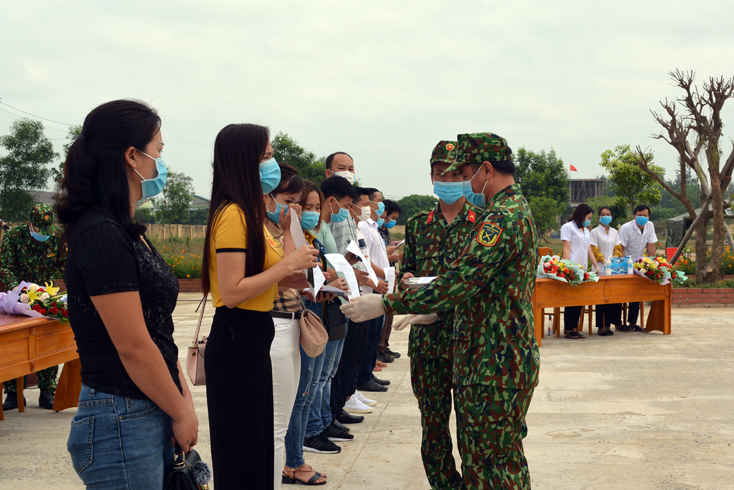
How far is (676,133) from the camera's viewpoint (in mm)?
13266

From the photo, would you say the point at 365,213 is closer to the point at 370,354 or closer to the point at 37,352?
the point at 370,354

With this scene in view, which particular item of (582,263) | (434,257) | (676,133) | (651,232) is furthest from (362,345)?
(676,133)

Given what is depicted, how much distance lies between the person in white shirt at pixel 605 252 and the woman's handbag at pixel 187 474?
28.5 ft

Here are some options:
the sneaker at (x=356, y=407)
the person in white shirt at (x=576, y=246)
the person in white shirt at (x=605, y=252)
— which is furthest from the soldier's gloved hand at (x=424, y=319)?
the person in white shirt at (x=605, y=252)

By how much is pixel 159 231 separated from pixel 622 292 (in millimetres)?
26402

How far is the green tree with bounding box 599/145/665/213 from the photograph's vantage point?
2072 centimetres

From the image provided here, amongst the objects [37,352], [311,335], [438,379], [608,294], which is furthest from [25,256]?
[608,294]

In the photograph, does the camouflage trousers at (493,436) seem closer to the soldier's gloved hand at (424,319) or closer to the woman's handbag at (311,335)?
the soldier's gloved hand at (424,319)

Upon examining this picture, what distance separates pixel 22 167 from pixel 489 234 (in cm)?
2413

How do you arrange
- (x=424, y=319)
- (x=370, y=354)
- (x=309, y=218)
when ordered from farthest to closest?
(x=370, y=354) < (x=309, y=218) < (x=424, y=319)

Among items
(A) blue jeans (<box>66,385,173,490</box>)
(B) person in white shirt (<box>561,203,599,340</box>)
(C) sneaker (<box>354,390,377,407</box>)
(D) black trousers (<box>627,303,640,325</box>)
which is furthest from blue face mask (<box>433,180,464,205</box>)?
(D) black trousers (<box>627,303,640,325</box>)

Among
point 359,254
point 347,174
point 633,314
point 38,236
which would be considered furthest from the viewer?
point 633,314

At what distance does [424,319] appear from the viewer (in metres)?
2.98

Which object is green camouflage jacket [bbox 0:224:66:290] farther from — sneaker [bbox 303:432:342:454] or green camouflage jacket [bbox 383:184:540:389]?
green camouflage jacket [bbox 383:184:540:389]
